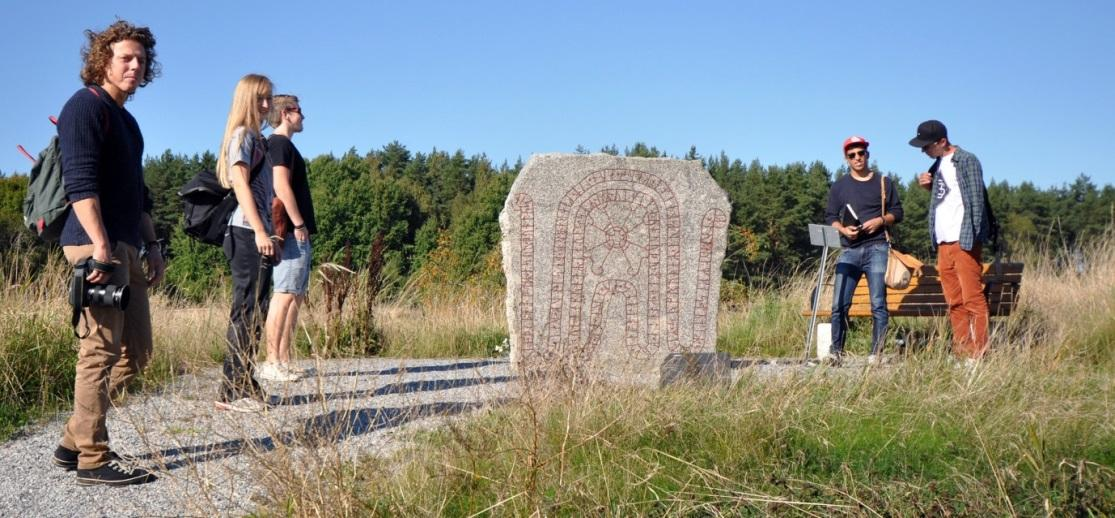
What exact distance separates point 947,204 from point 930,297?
69.1 inches

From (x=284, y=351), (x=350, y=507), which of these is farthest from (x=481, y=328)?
(x=350, y=507)

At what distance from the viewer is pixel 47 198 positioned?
3.85m

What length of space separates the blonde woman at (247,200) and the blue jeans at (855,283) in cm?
416

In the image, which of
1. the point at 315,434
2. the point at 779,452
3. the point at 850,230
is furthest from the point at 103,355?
the point at 850,230

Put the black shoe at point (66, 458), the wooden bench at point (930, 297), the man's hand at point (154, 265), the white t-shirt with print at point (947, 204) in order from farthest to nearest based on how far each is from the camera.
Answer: the wooden bench at point (930, 297) < the white t-shirt with print at point (947, 204) < the man's hand at point (154, 265) < the black shoe at point (66, 458)

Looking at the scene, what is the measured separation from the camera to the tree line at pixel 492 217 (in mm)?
32375

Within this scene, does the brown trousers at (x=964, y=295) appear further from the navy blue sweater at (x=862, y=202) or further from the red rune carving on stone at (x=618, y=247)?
the red rune carving on stone at (x=618, y=247)

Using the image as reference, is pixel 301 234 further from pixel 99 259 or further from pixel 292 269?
pixel 99 259

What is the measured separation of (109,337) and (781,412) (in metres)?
2.76

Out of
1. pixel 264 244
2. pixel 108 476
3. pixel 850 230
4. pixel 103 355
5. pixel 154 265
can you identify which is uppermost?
pixel 850 230

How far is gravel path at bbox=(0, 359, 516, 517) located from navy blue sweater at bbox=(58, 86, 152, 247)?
72 cm

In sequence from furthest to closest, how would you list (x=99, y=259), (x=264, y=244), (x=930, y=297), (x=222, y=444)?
(x=930, y=297) → (x=264, y=244) → (x=222, y=444) → (x=99, y=259)

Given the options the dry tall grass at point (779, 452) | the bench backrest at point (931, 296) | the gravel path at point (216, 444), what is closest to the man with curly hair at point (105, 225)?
the gravel path at point (216, 444)

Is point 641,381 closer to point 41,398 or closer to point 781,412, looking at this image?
point 781,412
